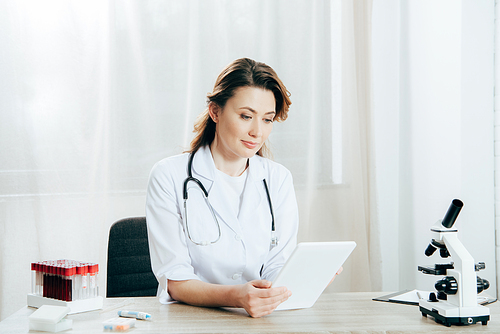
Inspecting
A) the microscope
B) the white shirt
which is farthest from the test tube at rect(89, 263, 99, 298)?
the microscope

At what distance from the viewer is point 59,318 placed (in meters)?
1.16

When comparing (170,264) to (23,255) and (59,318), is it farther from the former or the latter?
(23,255)

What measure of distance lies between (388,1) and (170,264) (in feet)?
6.72

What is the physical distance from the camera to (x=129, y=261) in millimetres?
1852

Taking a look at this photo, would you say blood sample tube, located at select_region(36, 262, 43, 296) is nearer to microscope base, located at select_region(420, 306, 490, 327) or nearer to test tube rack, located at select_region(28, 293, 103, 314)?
test tube rack, located at select_region(28, 293, 103, 314)

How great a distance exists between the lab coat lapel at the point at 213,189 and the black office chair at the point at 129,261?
0.42m

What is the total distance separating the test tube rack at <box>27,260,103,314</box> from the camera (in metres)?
1.31

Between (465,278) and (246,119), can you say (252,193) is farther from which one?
(465,278)

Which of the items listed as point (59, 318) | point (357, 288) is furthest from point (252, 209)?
point (357, 288)

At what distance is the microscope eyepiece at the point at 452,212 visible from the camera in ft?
4.11

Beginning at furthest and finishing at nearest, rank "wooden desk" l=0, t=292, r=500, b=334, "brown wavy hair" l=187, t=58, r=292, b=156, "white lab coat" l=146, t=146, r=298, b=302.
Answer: "brown wavy hair" l=187, t=58, r=292, b=156
"white lab coat" l=146, t=146, r=298, b=302
"wooden desk" l=0, t=292, r=500, b=334

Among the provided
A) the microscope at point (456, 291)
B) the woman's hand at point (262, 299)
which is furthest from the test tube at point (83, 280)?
the microscope at point (456, 291)

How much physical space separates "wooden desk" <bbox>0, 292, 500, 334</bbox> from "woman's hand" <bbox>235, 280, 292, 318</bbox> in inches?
0.9

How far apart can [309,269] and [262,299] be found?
16 cm
